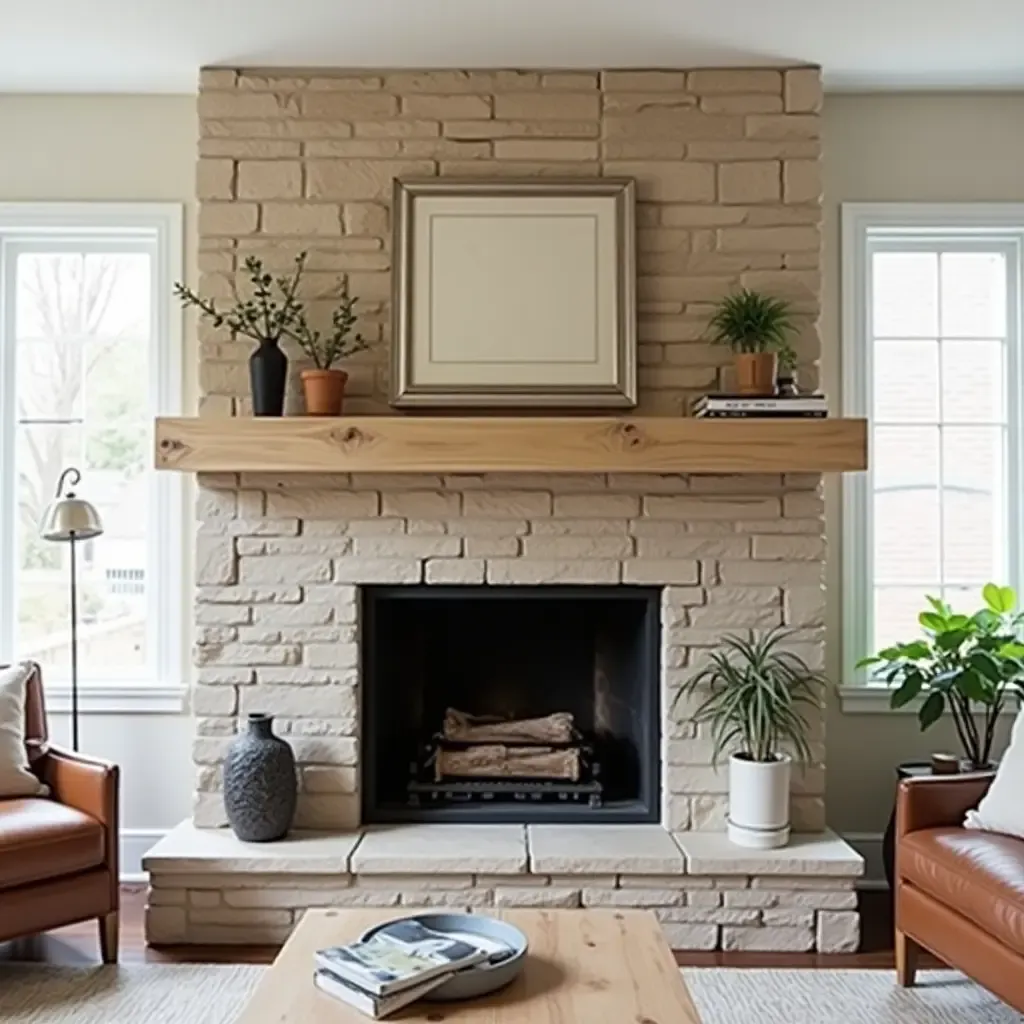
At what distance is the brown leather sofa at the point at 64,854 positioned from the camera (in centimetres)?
280

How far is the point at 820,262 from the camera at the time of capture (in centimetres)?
351

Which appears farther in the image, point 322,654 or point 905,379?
point 905,379

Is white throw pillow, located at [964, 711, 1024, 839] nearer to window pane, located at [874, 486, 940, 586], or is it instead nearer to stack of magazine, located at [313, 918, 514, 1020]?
window pane, located at [874, 486, 940, 586]

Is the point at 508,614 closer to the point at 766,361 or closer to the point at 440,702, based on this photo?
the point at 440,702

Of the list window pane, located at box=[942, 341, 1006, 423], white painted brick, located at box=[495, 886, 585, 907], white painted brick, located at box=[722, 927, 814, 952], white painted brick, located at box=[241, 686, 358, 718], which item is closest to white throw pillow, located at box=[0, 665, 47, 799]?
white painted brick, located at box=[241, 686, 358, 718]

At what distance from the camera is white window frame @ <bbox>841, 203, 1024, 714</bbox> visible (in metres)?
3.77

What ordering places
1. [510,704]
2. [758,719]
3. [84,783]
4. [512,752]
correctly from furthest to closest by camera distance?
[510,704], [512,752], [758,719], [84,783]

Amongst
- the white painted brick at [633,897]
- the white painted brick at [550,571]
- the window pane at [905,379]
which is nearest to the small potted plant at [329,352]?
the white painted brick at [550,571]

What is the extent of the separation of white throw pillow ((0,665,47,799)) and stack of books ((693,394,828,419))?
7.13 ft

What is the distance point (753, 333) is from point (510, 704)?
149 cm

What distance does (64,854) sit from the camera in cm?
288

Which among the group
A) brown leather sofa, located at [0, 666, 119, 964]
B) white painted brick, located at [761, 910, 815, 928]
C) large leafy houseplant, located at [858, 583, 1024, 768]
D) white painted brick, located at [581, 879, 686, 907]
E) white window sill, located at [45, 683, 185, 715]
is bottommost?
white painted brick, located at [761, 910, 815, 928]

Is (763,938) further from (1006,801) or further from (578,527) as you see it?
(578,527)

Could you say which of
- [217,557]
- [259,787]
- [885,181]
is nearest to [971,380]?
[885,181]
